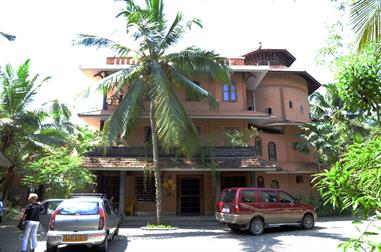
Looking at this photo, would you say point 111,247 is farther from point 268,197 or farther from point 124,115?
point 268,197

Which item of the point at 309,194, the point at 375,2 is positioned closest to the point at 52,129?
the point at 309,194

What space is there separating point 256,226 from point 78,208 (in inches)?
283

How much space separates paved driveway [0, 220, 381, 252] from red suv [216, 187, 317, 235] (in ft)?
1.60

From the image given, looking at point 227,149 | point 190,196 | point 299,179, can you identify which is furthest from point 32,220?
point 299,179

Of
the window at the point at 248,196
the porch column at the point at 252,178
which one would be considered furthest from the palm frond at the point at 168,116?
the porch column at the point at 252,178

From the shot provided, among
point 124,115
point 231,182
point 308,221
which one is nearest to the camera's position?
point 308,221

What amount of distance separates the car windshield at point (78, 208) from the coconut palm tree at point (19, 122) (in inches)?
425

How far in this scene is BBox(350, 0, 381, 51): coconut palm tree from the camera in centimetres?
492

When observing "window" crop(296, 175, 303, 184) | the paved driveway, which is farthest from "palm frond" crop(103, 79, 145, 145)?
"window" crop(296, 175, 303, 184)

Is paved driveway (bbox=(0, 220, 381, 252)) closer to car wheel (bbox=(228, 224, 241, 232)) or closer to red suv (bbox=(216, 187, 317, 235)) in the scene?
car wheel (bbox=(228, 224, 241, 232))

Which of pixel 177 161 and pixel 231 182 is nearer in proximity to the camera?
pixel 177 161

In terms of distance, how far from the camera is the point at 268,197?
13.7m

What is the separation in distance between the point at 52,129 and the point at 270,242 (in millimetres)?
16163

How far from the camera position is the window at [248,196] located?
1316cm
